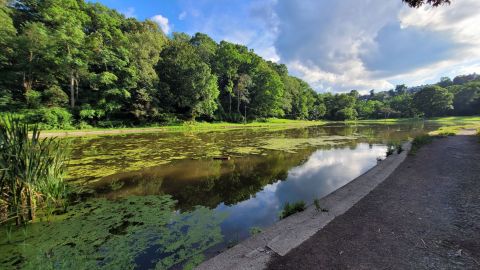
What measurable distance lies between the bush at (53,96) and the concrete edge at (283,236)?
31882 mm

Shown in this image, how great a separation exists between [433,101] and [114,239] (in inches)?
3592

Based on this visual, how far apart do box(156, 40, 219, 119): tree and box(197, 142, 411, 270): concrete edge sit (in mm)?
33489

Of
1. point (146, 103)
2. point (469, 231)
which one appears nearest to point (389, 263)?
point (469, 231)

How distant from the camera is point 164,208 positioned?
5.95 metres

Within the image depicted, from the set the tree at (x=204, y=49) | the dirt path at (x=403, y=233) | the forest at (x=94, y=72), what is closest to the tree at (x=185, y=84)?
the forest at (x=94, y=72)

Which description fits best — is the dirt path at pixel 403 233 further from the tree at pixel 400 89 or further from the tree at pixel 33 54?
the tree at pixel 400 89

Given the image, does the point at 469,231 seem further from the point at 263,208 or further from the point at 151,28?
the point at 151,28

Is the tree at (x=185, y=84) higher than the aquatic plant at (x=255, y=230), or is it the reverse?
the tree at (x=185, y=84)

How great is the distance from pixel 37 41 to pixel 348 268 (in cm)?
3559

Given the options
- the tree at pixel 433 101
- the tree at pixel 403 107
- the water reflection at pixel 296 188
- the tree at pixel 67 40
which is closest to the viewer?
the water reflection at pixel 296 188

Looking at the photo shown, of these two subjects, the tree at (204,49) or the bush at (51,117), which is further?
the tree at (204,49)

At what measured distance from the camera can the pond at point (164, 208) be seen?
3.86 metres

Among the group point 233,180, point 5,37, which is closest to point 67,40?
point 5,37

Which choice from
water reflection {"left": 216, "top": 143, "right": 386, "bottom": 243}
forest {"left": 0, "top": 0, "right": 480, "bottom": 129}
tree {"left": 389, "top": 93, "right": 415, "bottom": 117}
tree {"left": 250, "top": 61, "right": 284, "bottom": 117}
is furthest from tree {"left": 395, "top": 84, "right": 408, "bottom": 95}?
water reflection {"left": 216, "top": 143, "right": 386, "bottom": 243}
